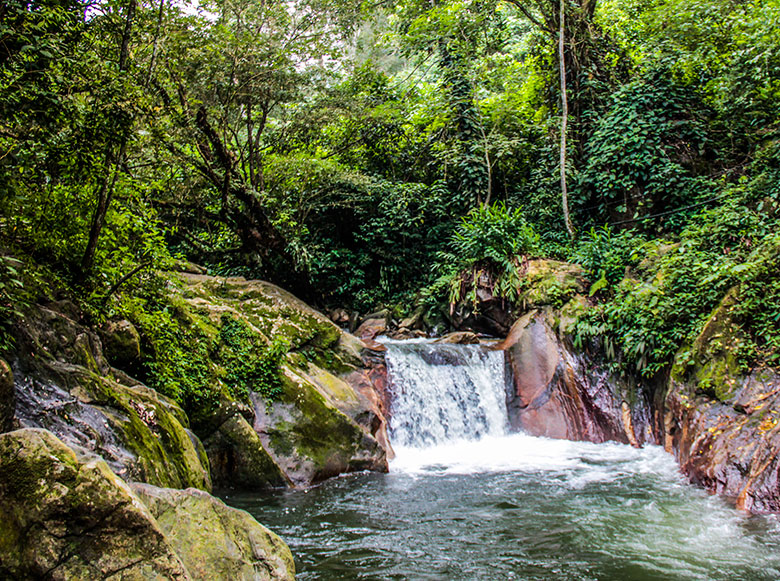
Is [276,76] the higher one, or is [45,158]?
[276,76]

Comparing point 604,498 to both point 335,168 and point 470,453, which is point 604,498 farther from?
point 335,168

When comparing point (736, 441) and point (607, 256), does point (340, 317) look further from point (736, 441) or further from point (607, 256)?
point (736, 441)

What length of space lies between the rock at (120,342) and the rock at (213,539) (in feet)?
9.44

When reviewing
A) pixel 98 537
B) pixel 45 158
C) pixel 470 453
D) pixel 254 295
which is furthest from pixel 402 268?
pixel 98 537

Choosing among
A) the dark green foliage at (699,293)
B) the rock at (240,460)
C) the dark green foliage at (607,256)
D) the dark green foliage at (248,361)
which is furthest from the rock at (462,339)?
the rock at (240,460)

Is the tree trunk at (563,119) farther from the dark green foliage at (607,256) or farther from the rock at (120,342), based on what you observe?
the rock at (120,342)

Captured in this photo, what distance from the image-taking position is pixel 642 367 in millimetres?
8461

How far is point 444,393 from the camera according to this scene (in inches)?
372

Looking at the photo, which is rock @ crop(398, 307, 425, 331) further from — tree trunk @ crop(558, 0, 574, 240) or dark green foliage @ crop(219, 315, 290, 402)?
dark green foliage @ crop(219, 315, 290, 402)

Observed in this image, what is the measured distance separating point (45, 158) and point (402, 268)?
10284 millimetres

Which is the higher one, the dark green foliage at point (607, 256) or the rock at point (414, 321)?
the dark green foliage at point (607, 256)

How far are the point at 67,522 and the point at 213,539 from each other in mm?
912

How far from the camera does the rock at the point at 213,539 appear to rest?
113 inches

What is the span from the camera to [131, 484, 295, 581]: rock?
9.44 ft
